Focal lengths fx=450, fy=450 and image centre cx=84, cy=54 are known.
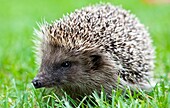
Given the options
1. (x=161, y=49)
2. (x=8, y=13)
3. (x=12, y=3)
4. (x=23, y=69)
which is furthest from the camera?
(x=12, y=3)

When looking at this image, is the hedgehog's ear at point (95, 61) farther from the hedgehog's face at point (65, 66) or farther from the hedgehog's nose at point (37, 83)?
the hedgehog's nose at point (37, 83)

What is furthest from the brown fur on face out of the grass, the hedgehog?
the grass

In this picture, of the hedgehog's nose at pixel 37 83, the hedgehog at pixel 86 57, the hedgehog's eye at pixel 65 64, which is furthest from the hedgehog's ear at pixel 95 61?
the hedgehog's nose at pixel 37 83

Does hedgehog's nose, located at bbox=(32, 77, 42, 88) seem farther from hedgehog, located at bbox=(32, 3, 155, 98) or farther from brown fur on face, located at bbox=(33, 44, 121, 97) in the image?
brown fur on face, located at bbox=(33, 44, 121, 97)

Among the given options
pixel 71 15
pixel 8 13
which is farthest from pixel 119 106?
pixel 8 13

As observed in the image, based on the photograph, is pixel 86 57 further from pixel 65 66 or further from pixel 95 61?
pixel 65 66

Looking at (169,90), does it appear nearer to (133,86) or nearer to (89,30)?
(133,86)

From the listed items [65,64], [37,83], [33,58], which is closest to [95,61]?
[65,64]
